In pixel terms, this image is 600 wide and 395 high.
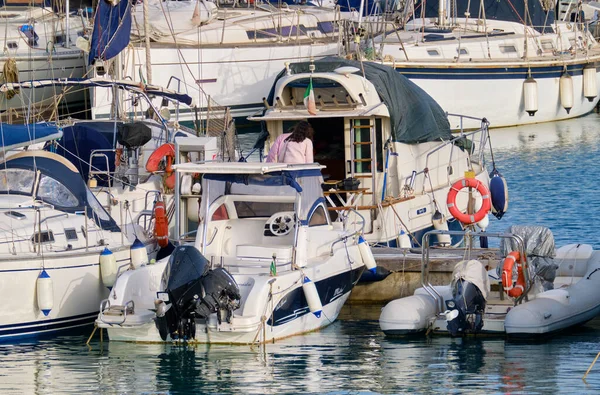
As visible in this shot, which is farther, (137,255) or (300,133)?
(300,133)

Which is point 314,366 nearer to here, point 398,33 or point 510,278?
point 510,278

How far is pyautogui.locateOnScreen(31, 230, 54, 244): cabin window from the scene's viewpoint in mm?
17797

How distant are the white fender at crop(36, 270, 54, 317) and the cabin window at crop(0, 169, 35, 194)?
73.5 inches

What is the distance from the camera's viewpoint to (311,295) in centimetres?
1734

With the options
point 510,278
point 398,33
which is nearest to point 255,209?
point 510,278

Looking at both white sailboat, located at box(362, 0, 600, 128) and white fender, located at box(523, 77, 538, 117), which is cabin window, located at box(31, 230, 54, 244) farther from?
white fender, located at box(523, 77, 538, 117)

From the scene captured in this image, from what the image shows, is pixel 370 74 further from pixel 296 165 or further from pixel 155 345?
pixel 155 345

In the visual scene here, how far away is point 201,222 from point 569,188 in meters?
15.7

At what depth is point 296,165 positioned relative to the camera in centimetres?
1798

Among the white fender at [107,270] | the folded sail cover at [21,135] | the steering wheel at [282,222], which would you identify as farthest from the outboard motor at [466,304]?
the folded sail cover at [21,135]

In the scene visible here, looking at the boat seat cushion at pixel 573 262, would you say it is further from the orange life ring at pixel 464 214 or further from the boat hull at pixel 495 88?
the boat hull at pixel 495 88

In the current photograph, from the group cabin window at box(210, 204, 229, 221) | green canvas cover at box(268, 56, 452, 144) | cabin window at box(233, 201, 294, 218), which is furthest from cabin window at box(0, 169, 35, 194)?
green canvas cover at box(268, 56, 452, 144)

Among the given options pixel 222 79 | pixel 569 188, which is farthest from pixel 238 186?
pixel 222 79

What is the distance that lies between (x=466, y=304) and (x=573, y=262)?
2586 millimetres
